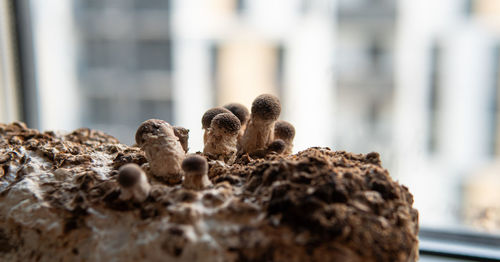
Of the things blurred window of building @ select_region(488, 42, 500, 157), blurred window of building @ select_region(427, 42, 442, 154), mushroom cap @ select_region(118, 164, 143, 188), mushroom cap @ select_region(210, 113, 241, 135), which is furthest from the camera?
blurred window of building @ select_region(427, 42, 442, 154)

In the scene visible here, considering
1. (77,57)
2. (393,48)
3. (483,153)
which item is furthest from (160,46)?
(483,153)

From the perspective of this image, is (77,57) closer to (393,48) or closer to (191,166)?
(393,48)

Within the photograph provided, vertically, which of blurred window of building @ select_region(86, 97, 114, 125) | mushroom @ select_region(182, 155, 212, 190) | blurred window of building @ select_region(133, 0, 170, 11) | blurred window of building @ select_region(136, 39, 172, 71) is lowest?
blurred window of building @ select_region(86, 97, 114, 125)

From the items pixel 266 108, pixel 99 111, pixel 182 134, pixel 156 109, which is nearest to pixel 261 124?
pixel 266 108

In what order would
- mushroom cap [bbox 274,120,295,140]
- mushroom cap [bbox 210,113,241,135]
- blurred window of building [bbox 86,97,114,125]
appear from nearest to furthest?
1. mushroom cap [bbox 210,113,241,135]
2. mushroom cap [bbox 274,120,295,140]
3. blurred window of building [bbox 86,97,114,125]

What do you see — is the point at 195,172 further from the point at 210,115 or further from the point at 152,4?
the point at 152,4

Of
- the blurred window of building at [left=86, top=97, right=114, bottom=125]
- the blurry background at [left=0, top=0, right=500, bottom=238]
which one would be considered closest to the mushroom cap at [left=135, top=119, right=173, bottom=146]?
the blurry background at [left=0, top=0, right=500, bottom=238]

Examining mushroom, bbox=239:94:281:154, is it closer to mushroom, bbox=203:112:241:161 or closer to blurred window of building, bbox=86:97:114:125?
mushroom, bbox=203:112:241:161
